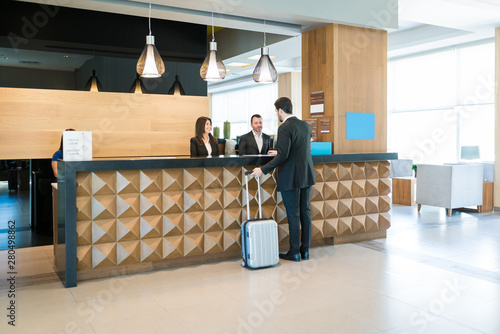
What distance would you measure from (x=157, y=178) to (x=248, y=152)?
243 centimetres

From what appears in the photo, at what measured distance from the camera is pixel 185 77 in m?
7.32

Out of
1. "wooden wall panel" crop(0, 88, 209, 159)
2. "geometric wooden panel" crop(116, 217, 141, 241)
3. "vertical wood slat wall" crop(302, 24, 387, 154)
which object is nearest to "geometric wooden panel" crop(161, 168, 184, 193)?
"geometric wooden panel" crop(116, 217, 141, 241)

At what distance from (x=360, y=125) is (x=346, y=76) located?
2.27 feet

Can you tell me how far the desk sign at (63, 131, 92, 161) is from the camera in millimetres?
4328

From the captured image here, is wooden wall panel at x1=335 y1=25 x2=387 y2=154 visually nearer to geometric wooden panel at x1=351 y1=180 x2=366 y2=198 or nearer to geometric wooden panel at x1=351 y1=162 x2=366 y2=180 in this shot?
geometric wooden panel at x1=351 y1=162 x2=366 y2=180

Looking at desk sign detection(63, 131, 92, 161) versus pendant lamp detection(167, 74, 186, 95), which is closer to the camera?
desk sign detection(63, 131, 92, 161)

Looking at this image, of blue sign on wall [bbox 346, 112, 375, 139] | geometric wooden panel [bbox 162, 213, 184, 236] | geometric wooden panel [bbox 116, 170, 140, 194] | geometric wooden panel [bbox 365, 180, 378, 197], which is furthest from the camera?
blue sign on wall [bbox 346, 112, 375, 139]

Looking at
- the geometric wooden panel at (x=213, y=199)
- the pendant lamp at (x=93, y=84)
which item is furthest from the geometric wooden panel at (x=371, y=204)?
the pendant lamp at (x=93, y=84)

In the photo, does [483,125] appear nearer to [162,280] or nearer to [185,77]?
[185,77]

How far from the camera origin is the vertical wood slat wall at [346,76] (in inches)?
239

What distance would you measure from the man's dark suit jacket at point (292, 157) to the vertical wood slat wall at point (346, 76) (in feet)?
4.25

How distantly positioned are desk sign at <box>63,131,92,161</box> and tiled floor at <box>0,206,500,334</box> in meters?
1.20

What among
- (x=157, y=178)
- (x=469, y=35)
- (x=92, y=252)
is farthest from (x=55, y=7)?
(x=469, y=35)

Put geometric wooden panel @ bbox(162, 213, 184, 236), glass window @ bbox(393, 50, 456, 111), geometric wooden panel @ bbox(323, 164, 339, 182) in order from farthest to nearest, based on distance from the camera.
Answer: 1. glass window @ bbox(393, 50, 456, 111)
2. geometric wooden panel @ bbox(323, 164, 339, 182)
3. geometric wooden panel @ bbox(162, 213, 184, 236)
